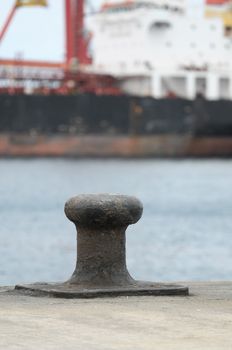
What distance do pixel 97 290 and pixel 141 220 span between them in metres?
20.1

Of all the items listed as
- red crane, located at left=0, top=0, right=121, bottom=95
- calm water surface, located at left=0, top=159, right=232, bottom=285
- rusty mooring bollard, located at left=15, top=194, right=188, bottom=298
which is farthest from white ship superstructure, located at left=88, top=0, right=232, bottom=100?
rusty mooring bollard, located at left=15, top=194, right=188, bottom=298

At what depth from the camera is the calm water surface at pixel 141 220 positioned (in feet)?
51.2

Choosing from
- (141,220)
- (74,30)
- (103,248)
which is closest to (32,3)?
(74,30)

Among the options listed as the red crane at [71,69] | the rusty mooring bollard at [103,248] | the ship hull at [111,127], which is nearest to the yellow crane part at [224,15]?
the red crane at [71,69]

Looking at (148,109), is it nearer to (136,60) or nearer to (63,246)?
(136,60)

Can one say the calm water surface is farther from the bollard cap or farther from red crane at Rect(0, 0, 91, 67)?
red crane at Rect(0, 0, 91, 67)

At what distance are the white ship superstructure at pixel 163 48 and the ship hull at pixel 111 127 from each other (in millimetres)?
5183

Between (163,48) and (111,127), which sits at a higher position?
(163,48)

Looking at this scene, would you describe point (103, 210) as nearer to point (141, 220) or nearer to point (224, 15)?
point (141, 220)

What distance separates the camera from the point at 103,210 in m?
5.94

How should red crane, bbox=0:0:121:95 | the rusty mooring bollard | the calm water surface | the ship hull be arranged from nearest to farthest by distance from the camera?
the rusty mooring bollard → the calm water surface → the ship hull → red crane, bbox=0:0:121:95

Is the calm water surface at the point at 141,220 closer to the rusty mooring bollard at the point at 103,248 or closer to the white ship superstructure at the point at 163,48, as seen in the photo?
the white ship superstructure at the point at 163,48

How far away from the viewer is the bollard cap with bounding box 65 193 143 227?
5930 millimetres

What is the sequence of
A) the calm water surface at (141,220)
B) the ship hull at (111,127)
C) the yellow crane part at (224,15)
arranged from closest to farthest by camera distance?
1. the calm water surface at (141,220)
2. the ship hull at (111,127)
3. the yellow crane part at (224,15)
